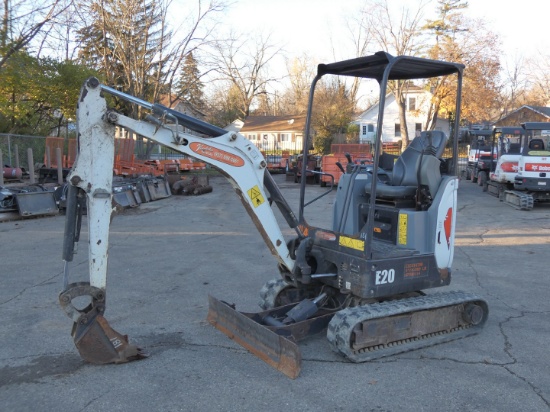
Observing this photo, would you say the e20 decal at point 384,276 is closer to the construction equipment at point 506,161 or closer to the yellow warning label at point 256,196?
the yellow warning label at point 256,196

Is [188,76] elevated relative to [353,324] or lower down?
elevated

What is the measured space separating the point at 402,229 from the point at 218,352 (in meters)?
2.29

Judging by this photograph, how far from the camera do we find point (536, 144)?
17469 mm

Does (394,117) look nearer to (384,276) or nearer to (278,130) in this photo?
(278,130)

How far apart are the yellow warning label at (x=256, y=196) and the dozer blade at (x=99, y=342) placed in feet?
5.75

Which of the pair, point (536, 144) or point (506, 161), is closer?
point (536, 144)

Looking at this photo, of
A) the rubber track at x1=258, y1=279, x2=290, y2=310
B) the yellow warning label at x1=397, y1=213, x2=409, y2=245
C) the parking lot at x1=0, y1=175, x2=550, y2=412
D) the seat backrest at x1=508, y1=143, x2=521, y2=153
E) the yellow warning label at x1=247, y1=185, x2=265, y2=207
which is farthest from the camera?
the seat backrest at x1=508, y1=143, x2=521, y2=153

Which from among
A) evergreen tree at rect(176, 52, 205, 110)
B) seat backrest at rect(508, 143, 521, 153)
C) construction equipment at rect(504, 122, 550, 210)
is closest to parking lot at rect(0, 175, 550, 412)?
construction equipment at rect(504, 122, 550, 210)

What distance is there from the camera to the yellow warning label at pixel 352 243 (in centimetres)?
518

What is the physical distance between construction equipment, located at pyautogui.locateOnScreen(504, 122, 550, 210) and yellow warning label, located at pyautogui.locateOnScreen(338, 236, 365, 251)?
44.0ft

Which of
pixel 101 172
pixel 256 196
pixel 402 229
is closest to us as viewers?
pixel 101 172

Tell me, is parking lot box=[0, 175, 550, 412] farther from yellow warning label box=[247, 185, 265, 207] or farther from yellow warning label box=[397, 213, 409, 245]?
yellow warning label box=[247, 185, 265, 207]

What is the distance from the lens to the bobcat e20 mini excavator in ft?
15.0

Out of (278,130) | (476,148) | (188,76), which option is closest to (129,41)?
(188,76)
